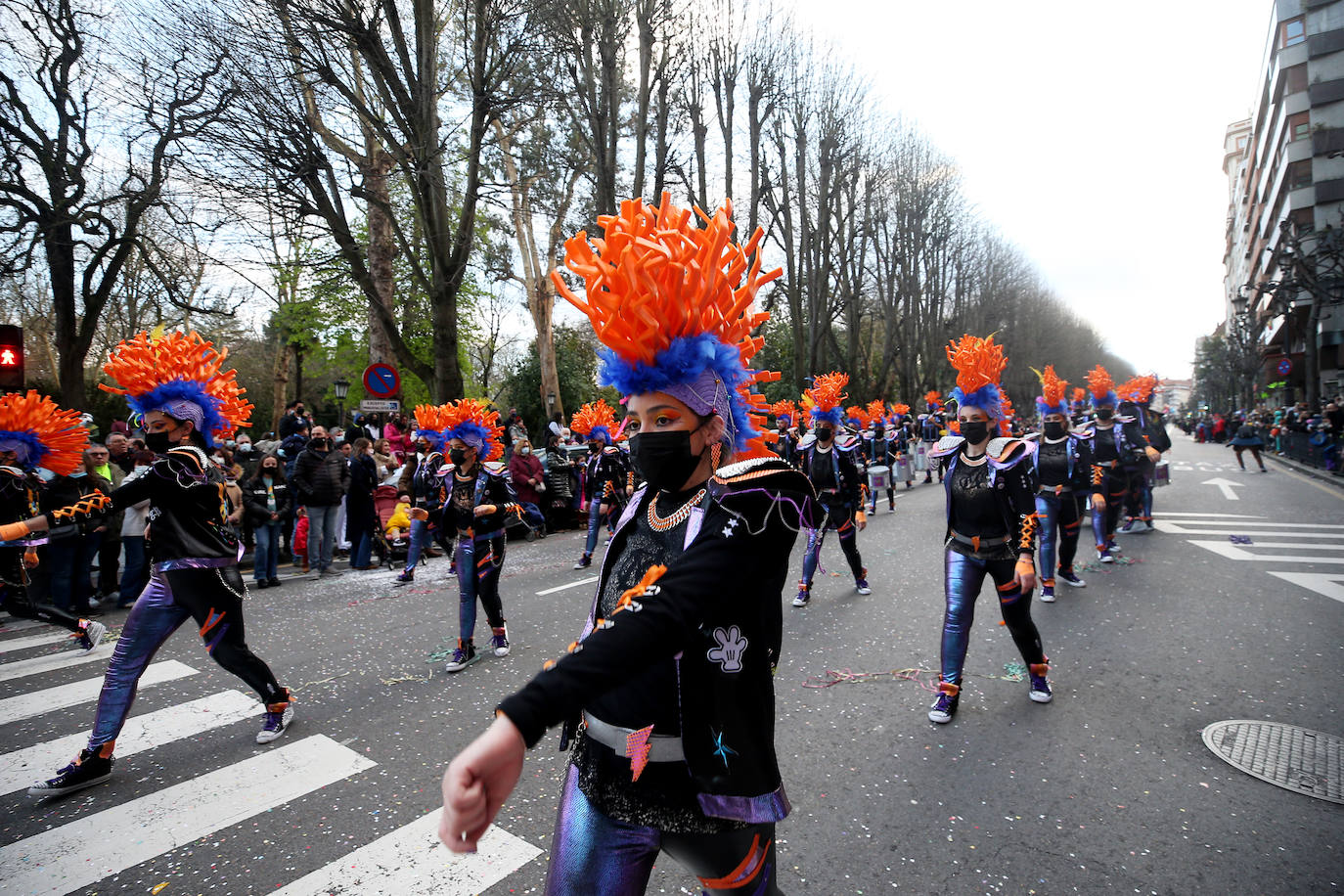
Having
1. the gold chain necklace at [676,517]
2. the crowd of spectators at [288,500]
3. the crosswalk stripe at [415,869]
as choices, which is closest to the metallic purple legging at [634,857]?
the gold chain necklace at [676,517]

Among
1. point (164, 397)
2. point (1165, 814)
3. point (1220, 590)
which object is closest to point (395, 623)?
point (164, 397)

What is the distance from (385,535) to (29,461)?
494 cm

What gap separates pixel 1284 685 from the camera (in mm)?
4660

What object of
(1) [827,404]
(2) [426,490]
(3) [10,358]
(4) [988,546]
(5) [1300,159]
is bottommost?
(4) [988,546]

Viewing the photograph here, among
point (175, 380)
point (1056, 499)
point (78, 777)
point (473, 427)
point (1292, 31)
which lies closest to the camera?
point (78, 777)

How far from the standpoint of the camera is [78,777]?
375 cm

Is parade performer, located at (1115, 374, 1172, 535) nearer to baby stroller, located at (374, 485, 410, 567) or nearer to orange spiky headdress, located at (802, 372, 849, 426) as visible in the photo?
orange spiky headdress, located at (802, 372, 849, 426)

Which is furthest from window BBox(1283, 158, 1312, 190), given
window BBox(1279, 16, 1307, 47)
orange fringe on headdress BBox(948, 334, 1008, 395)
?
orange fringe on headdress BBox(948, 334, 1008, 395)

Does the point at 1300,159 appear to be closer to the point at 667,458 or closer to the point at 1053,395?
the point at 1053,395

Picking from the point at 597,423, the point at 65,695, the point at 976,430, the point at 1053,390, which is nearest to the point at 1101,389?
the point at 1053,390

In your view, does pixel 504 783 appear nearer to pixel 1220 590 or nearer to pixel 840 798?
pixel 840 798

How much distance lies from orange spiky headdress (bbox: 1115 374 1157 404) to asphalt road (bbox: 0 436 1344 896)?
461cm

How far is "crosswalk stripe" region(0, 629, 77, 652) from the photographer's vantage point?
6.43 metres

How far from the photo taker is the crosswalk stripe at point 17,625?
7.11 metres
